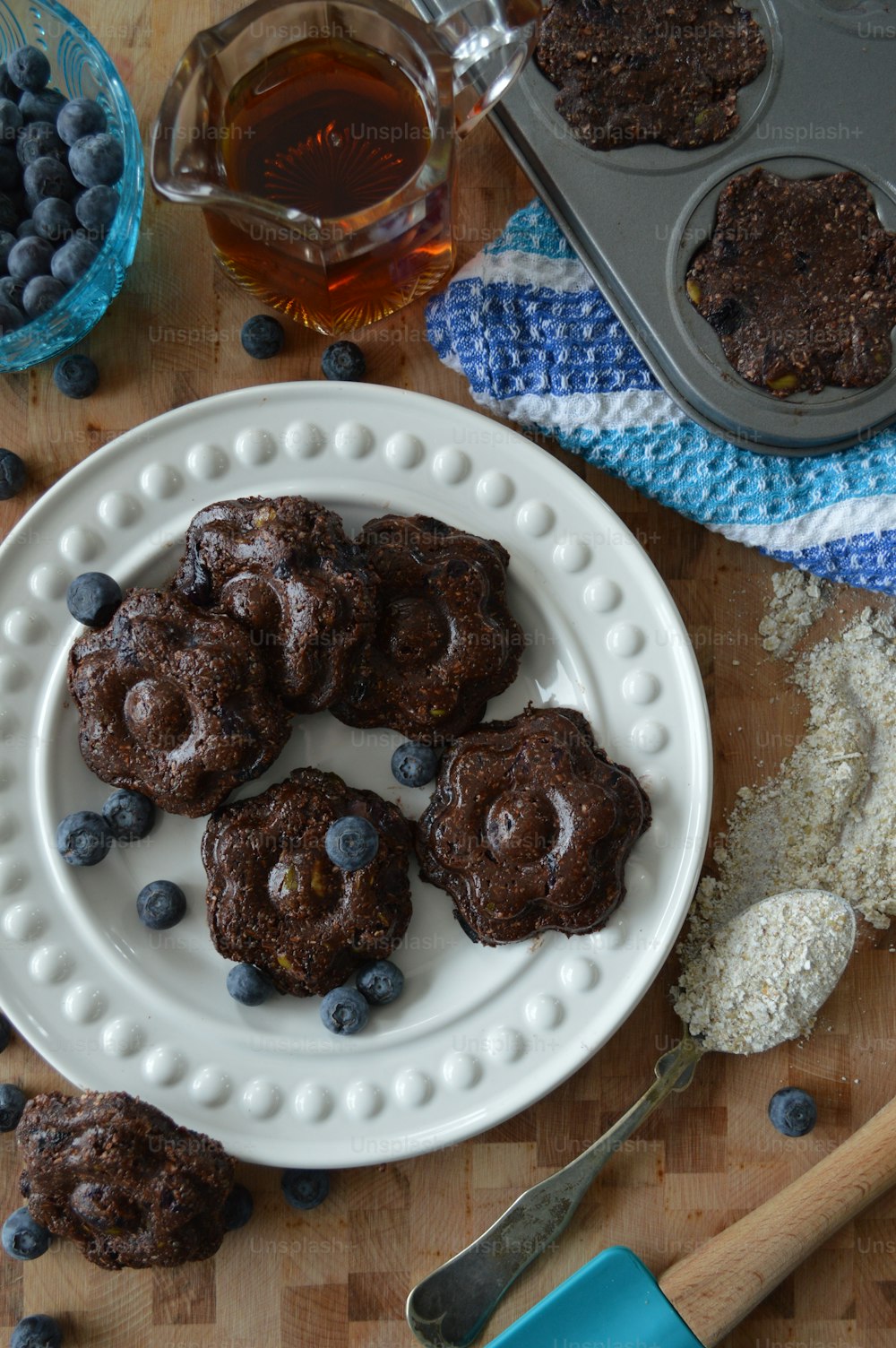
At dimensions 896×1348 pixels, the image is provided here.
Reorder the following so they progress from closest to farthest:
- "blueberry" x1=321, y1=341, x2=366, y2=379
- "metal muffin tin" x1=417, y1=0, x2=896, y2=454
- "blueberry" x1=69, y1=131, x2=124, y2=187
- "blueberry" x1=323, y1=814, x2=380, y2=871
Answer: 1. "blueberry" x1=323, y1=814, x2=380, y2=871
2. "blueberry" x1=69, y1=131, x2=124, y2=187
3. "metal muffin tin" x1=417, y1=0, x2=896, y2=454
4. "blueberry" x1=321, y1=341, x2=366, y2=379

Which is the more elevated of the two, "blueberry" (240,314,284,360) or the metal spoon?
"blueberry" (240,314,284,360)

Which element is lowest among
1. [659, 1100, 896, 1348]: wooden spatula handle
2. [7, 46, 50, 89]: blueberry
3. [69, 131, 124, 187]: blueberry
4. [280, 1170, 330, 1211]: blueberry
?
[659, 1100, 896, 1348]: wooden spatula handle

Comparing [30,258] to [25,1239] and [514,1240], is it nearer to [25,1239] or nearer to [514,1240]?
[25,1239]

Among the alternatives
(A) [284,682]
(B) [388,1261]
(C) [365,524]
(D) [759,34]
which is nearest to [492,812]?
(A) [284,682]

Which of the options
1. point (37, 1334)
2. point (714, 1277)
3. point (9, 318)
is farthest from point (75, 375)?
point (714, 1277)

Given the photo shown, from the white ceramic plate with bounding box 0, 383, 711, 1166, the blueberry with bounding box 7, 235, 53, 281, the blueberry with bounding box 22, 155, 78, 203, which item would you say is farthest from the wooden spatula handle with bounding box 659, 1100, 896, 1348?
the blueberry with bounding box 22, 155, 78, 203

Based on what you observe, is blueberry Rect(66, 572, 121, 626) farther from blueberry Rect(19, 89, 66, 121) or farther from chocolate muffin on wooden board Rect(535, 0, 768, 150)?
chocolate muffin on wooden board Rect(535, 0, 768, 150)

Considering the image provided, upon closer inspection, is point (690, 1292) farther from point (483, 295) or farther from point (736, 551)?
point (483, 295)

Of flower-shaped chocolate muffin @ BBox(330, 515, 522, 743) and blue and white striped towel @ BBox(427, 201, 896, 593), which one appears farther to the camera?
blue and white striped towel @ BBox(427, 201, 896, 593)
